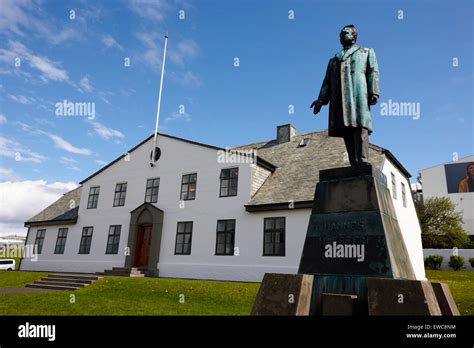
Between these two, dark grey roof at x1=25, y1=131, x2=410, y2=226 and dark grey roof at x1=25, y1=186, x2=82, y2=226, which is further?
dark grey roof at x1=25, y1=186, x2=82, y2=226

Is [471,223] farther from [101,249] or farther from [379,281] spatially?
[379,281]

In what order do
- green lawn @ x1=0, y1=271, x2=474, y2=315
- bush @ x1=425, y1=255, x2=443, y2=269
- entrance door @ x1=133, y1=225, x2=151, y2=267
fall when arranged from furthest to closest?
bush @ x1=425, y1=255, x2=443, y2=269 < entrance door @ x1=133, y1=225, x2=151, y2=267 < green lawn @ x1=0, y1=271, x2=474, y2=315

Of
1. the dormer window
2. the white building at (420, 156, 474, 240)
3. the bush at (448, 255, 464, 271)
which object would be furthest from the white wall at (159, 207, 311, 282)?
the white building at (420, 156, 474, 240)

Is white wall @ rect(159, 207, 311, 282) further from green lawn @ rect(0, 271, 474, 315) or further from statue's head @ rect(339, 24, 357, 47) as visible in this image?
statue's head @ rect(339, 24, 357, 47)

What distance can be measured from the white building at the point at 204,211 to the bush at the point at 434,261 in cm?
1383

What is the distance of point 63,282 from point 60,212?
11270 mm

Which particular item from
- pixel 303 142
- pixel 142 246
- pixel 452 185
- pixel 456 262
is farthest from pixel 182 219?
pixel 452 185

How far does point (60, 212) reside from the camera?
86.7 feet

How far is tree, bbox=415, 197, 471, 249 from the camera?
129 ft

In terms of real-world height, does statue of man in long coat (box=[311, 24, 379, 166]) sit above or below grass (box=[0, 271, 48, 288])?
above

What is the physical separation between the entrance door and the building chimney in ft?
Result: 34.7

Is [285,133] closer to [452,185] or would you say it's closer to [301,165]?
[301,165]

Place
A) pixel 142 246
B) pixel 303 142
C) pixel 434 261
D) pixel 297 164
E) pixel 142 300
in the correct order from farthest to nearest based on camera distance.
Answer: pixel 434 261
pixel 303 142
pixel 142 246
pixel 297 164
pixel 142 300
